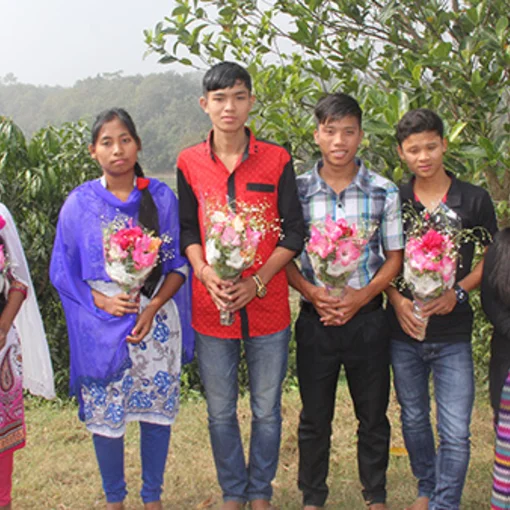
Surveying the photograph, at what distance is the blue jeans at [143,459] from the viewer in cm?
313

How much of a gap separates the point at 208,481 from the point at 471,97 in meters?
2.60

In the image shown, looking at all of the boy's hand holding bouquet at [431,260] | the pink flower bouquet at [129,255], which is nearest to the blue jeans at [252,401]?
the pink flower bouquet at [129,255]

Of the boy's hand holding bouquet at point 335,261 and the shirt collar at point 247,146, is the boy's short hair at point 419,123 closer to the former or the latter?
the boy's hand holding bouquet at point 335,261

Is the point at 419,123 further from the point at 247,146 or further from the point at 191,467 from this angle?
the point at 191,467

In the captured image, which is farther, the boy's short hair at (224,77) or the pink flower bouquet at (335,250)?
the boy's short hair at (224,77)

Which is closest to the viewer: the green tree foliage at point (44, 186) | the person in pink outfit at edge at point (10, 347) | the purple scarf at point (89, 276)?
the person in pink outfit at edge at point (10, 347)

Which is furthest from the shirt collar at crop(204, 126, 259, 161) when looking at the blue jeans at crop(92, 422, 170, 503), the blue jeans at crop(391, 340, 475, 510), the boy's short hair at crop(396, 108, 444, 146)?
the blue jeans at crop(92, 422, 170, 503)

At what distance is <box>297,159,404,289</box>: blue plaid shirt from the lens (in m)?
3.08

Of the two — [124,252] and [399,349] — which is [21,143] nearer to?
[124,252]

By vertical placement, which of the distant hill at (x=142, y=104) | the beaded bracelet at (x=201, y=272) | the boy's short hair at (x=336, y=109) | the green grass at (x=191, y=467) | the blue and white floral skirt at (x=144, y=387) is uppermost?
the distant hill at (x=142, y=104)

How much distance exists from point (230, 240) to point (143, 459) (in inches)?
50.5

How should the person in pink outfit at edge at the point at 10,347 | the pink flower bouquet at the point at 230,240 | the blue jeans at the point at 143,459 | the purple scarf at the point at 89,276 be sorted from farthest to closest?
the blue jeans at the point at 143,459
the purple scarf at the point at 89,276
the person in pink outfit at edge at the point at 10,347
the pink flower bouquet at the point at 230,240

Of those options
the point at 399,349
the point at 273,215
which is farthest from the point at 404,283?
the point at 273,215

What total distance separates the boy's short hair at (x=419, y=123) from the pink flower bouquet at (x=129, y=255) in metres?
1.24
